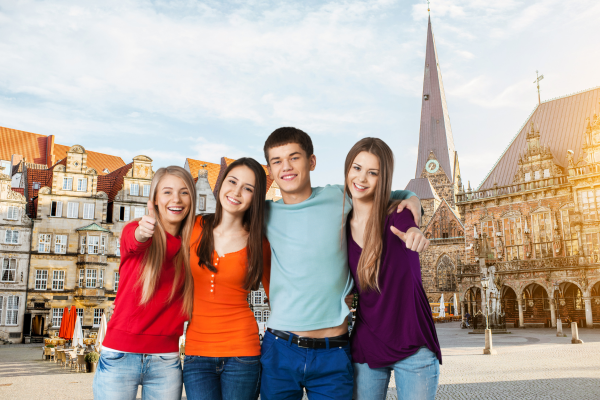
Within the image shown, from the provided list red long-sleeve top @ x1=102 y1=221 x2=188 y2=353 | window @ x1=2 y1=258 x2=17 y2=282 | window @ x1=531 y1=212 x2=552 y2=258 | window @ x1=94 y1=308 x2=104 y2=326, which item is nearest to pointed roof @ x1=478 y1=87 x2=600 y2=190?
window @ x1=531 y1=212 x2=552 y2=258

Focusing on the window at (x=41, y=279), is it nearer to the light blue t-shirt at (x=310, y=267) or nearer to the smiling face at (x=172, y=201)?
the smiling face at (x=172, y=201)

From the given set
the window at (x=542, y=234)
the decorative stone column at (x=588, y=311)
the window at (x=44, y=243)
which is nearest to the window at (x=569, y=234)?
the window at (x=542, y=234)

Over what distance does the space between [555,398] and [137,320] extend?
8.92 meters

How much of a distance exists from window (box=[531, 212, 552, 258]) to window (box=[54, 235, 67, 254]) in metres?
32.5

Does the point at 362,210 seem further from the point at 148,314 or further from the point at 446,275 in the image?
the point at 446,275

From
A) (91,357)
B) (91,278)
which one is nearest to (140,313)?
(91,357)

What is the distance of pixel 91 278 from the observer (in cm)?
3247

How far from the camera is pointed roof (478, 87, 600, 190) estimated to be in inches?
1597

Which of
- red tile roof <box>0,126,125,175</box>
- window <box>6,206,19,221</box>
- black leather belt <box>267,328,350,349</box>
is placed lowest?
black leather belt <box>267,328,350,349</box>

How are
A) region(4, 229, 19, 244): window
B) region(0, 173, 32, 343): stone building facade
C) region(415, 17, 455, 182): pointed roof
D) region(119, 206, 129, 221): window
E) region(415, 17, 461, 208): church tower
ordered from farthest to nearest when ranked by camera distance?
region(415, 17, 455, 182): pointed roof → region(415, 17, 461, 208): church tower → region(119, 206, 129, 221): window → region(4, 229, 19, 244): window → region(0, 173, 32, 343): stone building facade

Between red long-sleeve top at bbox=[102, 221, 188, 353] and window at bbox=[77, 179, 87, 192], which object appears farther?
window at bbox=[77, 179, 87, 192]

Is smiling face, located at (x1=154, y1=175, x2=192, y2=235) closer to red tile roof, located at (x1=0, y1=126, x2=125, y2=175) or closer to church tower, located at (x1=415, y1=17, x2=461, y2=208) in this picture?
red tile roof, located at (x1=0, y1=126, x2=125, y2=175)

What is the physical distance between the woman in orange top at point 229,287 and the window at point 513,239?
38589 mm

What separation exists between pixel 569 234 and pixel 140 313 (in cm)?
3832
